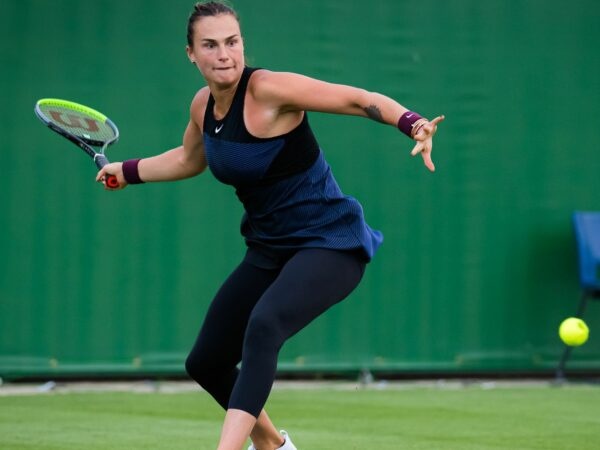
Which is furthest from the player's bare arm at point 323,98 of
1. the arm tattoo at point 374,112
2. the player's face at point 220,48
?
the player's face at point 220,48

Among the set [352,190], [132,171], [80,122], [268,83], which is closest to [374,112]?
[268,83]

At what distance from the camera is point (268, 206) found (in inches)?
176

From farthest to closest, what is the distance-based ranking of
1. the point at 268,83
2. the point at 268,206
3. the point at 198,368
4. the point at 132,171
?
the point at 132,171
the point at 198,368
the point at 268,206
the point at 268,83

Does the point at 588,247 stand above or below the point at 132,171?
below

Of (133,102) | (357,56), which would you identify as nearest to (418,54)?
(357,56)

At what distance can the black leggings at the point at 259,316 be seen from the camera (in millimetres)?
4180

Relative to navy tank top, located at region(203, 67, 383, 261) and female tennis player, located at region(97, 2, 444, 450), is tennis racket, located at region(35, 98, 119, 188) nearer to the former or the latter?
female tennis player, located at region(97, 2, 444, 450)

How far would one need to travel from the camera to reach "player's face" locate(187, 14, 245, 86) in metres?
4.41

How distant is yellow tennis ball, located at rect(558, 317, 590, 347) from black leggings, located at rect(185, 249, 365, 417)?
4119mm

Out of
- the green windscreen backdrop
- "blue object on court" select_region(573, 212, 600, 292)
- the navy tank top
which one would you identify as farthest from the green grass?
the navy tank top

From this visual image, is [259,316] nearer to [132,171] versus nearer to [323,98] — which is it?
[323,98]

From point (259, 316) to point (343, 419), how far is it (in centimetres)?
297

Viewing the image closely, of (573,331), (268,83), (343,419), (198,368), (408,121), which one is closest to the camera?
(408,121)

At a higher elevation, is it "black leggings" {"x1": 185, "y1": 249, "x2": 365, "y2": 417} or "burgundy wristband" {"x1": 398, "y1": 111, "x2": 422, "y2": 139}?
"burgundy wristband" {"x1": 398, "y1": 111, "x2": 422, "y2": 139}
